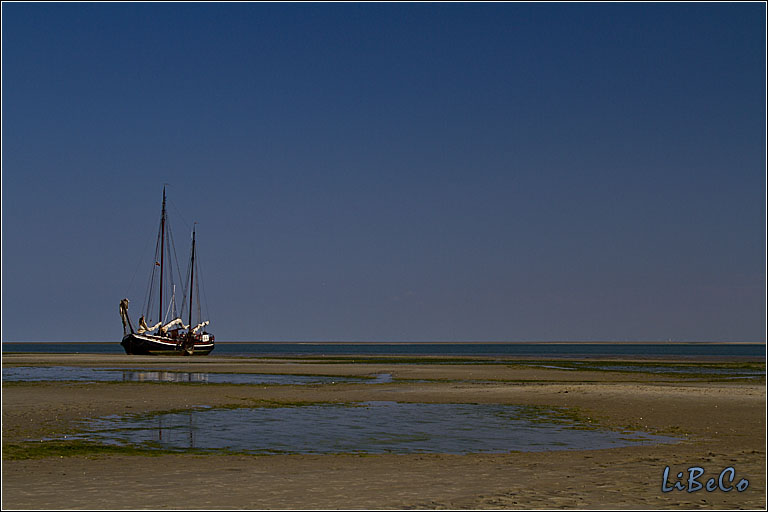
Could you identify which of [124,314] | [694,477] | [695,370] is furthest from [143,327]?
[694,477]

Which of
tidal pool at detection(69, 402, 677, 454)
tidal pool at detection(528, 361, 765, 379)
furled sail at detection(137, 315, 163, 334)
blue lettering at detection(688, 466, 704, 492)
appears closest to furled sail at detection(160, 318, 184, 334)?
furled sail at detection(137, 315, 163, 334)

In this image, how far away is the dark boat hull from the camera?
95.6m

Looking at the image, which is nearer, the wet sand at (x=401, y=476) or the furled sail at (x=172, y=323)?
the wet sand at (x=401, y=476)

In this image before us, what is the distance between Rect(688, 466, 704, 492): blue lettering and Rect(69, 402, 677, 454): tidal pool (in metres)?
3.55

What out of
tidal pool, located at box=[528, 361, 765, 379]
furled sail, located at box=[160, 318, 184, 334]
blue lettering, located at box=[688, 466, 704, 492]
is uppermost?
blue lettering, located at box=[688, 466, 704, 492]

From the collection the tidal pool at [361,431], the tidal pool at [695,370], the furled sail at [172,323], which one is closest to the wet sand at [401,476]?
the tidal pool at [361,431]

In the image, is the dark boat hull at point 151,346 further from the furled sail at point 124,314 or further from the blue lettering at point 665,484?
the blue lettering at point 665,484

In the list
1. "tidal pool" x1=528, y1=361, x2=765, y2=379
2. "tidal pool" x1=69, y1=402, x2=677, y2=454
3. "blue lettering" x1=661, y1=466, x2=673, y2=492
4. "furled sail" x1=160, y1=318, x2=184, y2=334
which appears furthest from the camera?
"furled sail" x1=160, y1=318, x2=184, y2=334

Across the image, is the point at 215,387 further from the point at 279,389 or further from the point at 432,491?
the point at 432,491

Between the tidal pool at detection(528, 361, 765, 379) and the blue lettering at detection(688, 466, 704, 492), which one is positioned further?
the tidal pool at detection(528, 361, 765, 379)

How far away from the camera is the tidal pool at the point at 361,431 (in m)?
18.8

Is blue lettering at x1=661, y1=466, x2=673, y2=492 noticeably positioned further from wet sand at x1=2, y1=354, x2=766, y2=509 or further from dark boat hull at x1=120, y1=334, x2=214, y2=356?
dark boat hull at x1=120, y1=334, x2=214, y2=356

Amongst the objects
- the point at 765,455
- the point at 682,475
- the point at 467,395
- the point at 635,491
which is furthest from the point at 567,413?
the point at 635,491

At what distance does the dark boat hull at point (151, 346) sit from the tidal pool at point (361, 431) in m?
72.4
